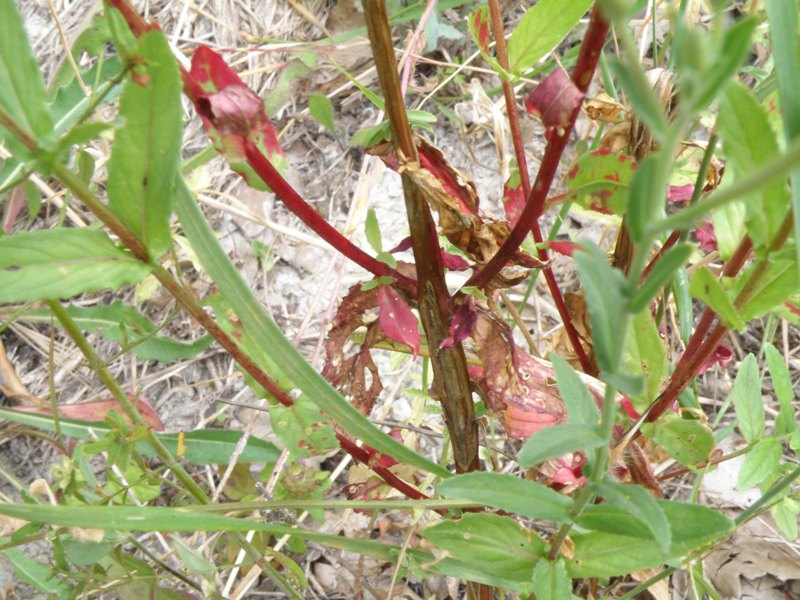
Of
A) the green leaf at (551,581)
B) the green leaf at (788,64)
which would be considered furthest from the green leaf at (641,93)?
the green leaf at (551,581)

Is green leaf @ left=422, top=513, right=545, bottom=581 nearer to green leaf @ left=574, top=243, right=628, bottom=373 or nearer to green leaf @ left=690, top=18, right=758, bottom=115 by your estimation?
green leaf @ left=574, top=243, right=628, bottom=373

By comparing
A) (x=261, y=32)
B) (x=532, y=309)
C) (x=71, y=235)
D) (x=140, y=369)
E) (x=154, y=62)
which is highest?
(x=261, y=32)

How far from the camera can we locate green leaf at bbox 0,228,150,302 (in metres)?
0.61

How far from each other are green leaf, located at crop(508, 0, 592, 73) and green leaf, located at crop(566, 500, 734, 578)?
488 mm

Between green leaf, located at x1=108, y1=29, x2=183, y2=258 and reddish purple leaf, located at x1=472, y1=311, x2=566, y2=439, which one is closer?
green leaf, located at x1=108, y1=29, x2=183, y2=258

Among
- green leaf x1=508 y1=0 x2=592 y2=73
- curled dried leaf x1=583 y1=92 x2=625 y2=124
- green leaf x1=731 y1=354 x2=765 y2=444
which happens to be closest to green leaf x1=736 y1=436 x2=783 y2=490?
green leaf x1=731 y1=354 x2=765 y2=444

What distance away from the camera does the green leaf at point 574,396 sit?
70 cm

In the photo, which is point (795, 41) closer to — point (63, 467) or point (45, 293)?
point (45, 293)

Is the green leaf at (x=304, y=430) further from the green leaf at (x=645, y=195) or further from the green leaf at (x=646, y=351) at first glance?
the green leaf at (x=645, y=195)

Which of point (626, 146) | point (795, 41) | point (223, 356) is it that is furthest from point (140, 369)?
point (795, 41)

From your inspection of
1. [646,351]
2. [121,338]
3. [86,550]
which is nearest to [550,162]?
[646,351]

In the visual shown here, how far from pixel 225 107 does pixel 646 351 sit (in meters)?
0.54

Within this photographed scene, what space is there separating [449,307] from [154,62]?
433mm

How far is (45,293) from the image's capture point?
609mm
